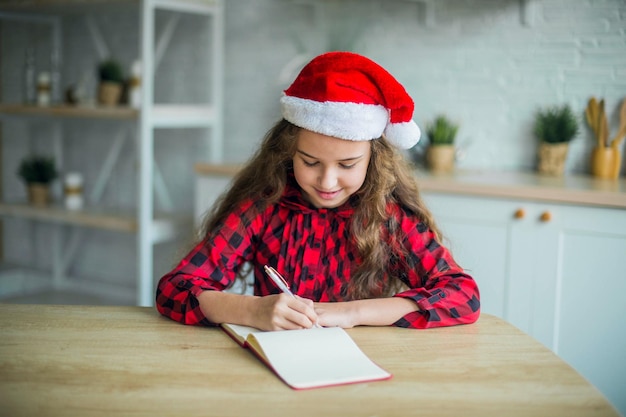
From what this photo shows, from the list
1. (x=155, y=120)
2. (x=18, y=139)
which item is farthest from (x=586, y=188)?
(x=18, y=139)

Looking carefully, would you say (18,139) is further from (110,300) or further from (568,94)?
(568,94)

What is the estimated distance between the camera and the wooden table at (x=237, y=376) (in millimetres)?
1074

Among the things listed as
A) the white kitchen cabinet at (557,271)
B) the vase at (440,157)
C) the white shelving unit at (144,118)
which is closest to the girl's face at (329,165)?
the white kitchen cabinet at (557,271)

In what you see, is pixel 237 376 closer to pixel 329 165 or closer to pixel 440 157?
pixel 329 165

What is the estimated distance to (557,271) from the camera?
2.42 m

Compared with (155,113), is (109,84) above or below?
above

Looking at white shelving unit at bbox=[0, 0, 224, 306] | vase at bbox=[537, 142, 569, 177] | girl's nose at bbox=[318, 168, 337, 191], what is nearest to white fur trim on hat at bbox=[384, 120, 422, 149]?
girl's nose at bbox=[318, 168, 337, 191]

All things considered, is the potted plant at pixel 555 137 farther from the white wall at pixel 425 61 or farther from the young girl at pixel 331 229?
the young girl at pixel 331 229

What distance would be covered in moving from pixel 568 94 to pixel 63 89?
107 inches

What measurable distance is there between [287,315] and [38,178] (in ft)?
9.28

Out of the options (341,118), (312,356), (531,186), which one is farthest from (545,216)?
(312,356)

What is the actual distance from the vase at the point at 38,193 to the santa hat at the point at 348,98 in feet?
8.55

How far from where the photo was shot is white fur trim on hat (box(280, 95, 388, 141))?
5.03 feet

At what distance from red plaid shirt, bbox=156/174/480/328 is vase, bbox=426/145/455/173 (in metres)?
1.17
